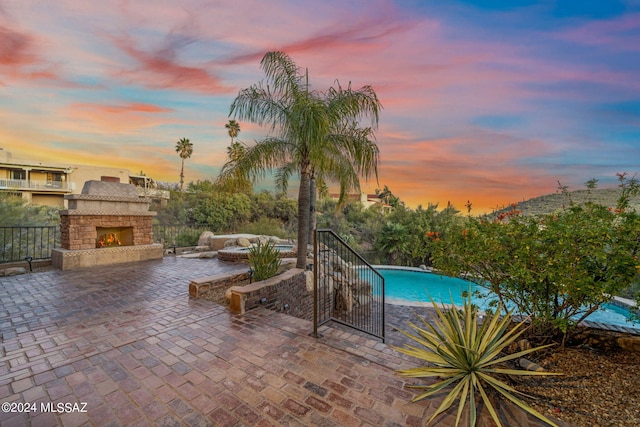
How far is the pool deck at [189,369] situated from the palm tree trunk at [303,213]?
2.35 meters

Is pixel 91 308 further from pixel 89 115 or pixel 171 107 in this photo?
pixel 89 115

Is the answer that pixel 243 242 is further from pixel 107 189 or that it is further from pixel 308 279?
pixel 308 279

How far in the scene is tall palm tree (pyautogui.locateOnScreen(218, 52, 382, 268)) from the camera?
19.5 feet

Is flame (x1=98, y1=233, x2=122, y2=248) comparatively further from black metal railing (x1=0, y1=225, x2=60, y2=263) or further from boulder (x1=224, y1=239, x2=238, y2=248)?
boulder (x1=224, y1=239, x2=238, y2=248)

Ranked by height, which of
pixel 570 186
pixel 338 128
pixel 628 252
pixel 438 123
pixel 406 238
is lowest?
pixel 406 238

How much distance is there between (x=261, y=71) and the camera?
626 centimetres

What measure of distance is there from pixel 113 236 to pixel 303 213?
6.02 meters

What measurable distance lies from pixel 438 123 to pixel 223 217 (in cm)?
1587

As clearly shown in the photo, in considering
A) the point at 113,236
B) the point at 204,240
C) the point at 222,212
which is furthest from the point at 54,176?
the point at 113,236

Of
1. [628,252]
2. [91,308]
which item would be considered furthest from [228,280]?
[628,252]

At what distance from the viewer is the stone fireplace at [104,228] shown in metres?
6.30

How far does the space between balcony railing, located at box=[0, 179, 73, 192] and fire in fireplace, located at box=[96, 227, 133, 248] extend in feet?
63.3

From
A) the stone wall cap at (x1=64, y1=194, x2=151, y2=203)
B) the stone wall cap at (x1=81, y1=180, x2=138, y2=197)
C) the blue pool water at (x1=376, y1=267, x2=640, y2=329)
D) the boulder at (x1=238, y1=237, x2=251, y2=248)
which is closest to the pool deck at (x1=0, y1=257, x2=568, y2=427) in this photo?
the stone wall cap at (x1=64, y1=194, x2=151, y2=203)

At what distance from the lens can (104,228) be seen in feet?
24.0
